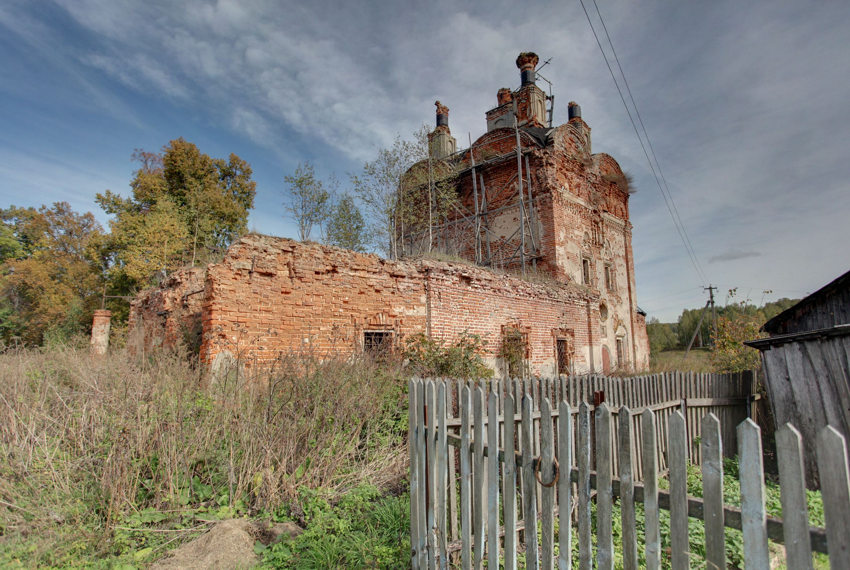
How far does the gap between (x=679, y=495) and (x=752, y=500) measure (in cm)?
26

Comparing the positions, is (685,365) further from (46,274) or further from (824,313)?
(46,274)

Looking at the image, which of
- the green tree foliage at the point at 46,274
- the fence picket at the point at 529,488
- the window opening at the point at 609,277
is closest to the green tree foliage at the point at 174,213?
the green tree foliage at the point at 46,274

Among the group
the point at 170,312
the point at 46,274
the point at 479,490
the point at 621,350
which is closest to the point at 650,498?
the point at 479,490

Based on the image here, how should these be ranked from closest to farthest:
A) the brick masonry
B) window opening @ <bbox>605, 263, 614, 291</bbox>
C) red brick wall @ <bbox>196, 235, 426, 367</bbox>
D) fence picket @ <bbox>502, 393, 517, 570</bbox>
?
fence picket @ <bbox>502, 393, 517, 570</bbox>, red brick wall @ <bbox>196, 235, 426, 367</bbox>, the brick masonry, window opening @ <bbox>605, 263, 614, 291</bbox>

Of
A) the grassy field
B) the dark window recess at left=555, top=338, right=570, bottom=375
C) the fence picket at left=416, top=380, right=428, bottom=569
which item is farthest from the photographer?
the dark window recess at left=555, top=338, right=570, bottom=375

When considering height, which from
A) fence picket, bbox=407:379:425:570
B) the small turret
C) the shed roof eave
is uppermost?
the small turret

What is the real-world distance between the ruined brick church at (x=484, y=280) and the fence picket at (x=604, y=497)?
4.82 m

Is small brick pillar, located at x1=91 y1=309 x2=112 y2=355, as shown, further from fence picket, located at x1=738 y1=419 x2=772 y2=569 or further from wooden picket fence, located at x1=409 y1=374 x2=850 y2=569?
fence picket, located at x1=738 y1=419 x2=772 y2=569

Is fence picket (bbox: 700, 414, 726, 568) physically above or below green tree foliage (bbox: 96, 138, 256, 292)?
below

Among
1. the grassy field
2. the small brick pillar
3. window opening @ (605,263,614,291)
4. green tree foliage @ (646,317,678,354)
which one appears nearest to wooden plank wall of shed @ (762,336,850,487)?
the grassy field

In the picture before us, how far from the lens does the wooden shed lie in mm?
5430

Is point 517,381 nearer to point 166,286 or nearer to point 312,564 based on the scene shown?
point 312,564

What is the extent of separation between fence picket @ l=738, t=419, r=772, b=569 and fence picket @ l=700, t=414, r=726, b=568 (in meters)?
0.08

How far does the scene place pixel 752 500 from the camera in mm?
1304
